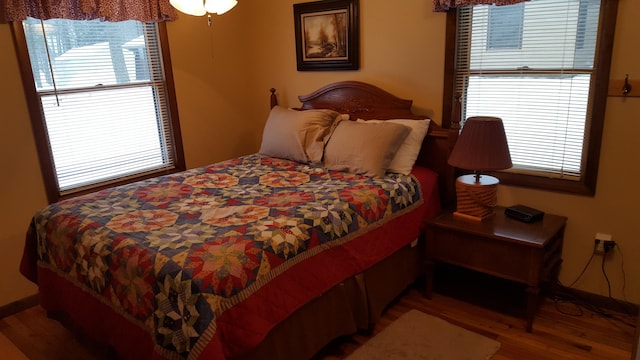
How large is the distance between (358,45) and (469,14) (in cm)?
85

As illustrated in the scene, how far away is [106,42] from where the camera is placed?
10.1 ft

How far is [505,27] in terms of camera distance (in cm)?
264

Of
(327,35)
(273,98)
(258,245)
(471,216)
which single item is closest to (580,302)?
(471,216)

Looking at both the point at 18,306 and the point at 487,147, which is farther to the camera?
the point at 18,306

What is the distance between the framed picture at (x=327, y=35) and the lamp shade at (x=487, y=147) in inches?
48.3

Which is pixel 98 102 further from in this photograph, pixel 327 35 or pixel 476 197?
pixel 476 197

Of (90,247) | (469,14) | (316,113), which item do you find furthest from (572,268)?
(90,247)

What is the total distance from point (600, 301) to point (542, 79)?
53.5 inches

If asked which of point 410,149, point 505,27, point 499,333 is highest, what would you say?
point 505,27

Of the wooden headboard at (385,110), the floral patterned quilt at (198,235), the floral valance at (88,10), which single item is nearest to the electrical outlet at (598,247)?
the wooden headboard at (385,110)

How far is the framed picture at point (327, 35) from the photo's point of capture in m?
3.29

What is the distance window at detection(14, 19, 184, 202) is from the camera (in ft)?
9.25

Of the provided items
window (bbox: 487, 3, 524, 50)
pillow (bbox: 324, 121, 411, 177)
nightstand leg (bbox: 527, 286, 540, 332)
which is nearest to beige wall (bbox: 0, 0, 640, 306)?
window (bbox: 487, 3, 524, 50)

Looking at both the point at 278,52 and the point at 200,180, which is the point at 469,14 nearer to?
the point at 278,52
